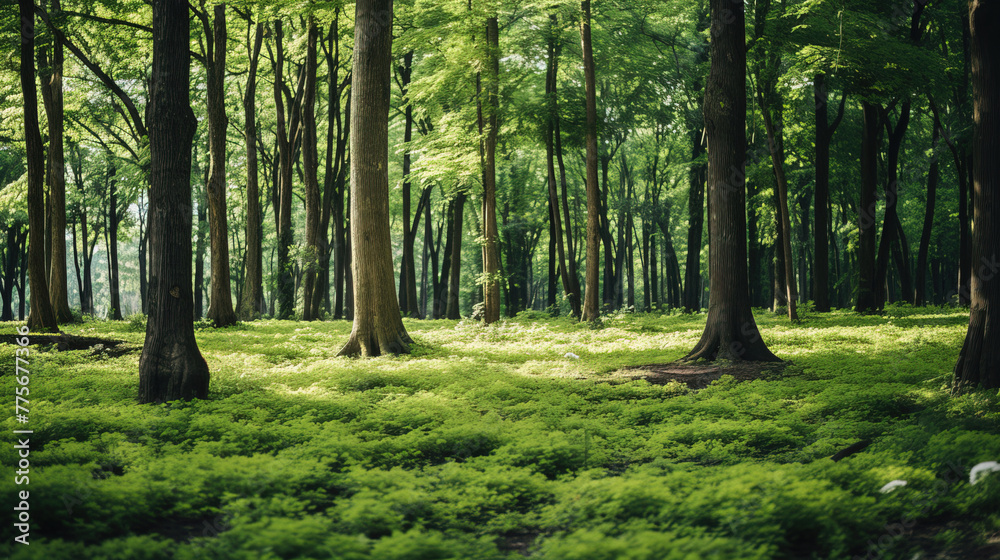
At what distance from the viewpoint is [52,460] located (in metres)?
4.92

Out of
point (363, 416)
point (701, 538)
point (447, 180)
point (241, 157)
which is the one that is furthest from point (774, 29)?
point (241, 157)

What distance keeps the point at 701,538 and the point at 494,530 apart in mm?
1338

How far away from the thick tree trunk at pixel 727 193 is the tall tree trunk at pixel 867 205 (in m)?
9.57

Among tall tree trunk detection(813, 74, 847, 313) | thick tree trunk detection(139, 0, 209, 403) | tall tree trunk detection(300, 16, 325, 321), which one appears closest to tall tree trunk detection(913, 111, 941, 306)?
tall tree trunk detection(813, 74, 847, 313)

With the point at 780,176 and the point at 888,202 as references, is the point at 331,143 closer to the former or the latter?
the point at 780,176

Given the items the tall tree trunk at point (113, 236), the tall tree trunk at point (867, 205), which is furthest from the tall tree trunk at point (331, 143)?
the tall tree trunk at point (867, 205)

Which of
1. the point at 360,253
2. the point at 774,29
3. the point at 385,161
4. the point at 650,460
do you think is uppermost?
the point at 774,29

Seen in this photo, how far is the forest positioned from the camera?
12.5 ft

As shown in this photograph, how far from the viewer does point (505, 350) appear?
13.1 meters

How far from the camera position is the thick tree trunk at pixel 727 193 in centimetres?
1048

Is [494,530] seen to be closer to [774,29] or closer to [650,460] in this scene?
[650,460]

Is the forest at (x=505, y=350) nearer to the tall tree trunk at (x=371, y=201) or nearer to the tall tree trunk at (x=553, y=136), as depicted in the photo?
the tall tree trunk at (x=371, y=201)

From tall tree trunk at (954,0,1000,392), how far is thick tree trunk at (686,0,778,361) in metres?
3.96

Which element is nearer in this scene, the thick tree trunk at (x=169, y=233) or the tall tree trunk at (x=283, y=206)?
the thick tree trunk at (x=169, y=233)
